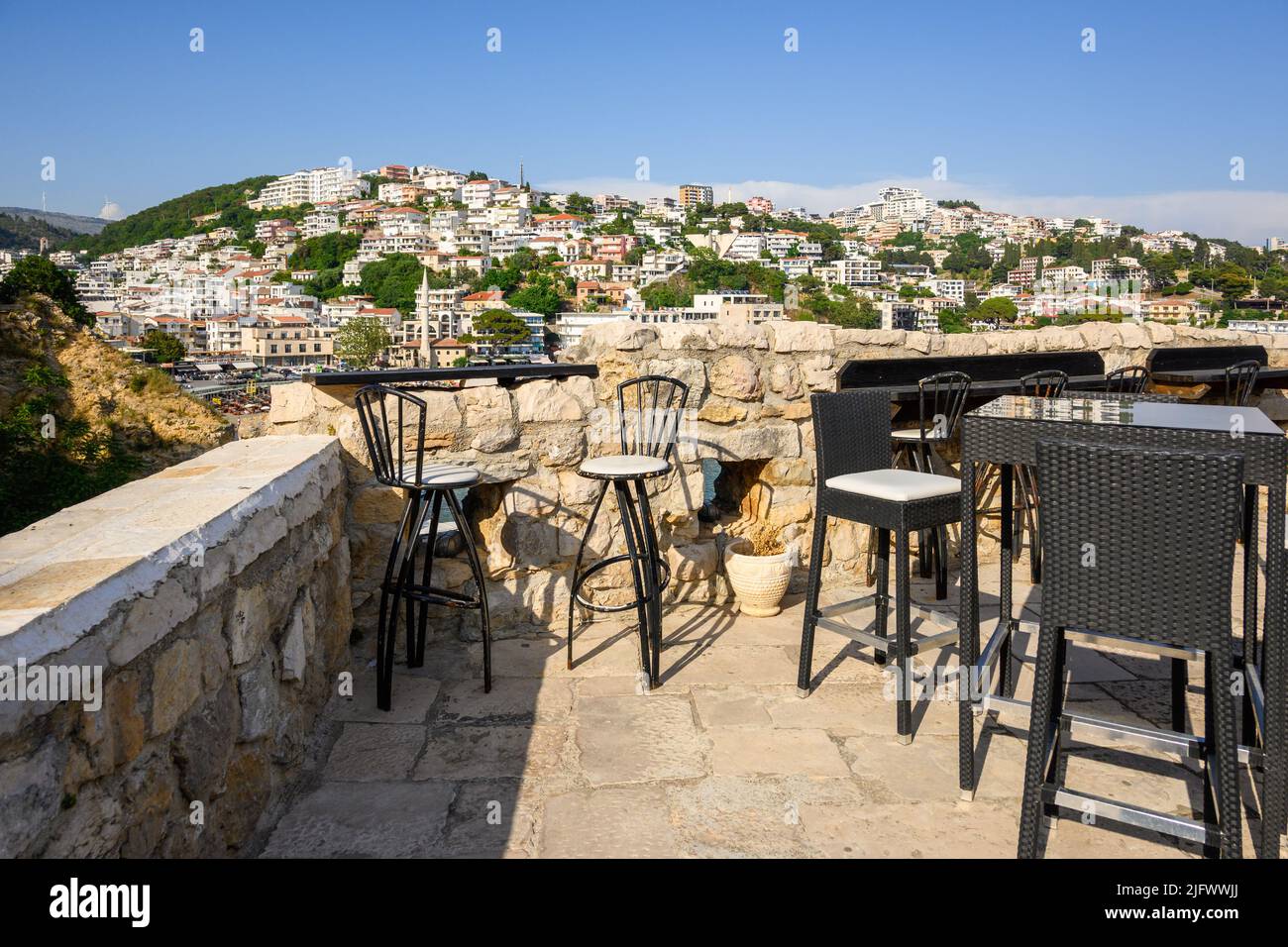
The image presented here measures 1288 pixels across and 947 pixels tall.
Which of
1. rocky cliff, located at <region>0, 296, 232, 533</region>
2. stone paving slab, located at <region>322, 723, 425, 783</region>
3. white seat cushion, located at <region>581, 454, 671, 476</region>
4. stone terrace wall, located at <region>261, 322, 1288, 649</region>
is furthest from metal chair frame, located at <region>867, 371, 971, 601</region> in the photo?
rocky cliff, located at <region>0, 296, 232, 533</region>

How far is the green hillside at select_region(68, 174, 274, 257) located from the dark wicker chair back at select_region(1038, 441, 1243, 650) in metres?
93.2

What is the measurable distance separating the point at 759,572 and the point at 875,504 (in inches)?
45.7

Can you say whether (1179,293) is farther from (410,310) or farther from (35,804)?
(410,310)

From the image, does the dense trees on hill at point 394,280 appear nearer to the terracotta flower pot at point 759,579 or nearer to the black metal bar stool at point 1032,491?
the black metal bar stool at point 1032,491

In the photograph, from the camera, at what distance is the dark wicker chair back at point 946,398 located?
3947 mm

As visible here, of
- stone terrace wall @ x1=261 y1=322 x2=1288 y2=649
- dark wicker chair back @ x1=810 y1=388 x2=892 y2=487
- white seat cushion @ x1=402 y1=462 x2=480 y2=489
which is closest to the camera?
white seat cushion @ x1=402 y1=462 x2=480 y2=489

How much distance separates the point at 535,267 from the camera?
9588cm

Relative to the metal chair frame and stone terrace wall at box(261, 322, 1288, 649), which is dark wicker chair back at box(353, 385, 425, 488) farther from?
the metal chair frame

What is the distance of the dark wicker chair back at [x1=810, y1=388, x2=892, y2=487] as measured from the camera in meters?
3.02

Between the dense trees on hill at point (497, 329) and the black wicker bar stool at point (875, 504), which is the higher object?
the dense trees on hill at point (497, 329)

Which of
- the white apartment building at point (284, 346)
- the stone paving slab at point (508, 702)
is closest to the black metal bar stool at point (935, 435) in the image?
the stone paving slab at point (508, 702)

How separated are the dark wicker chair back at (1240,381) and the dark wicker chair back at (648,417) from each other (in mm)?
3278
